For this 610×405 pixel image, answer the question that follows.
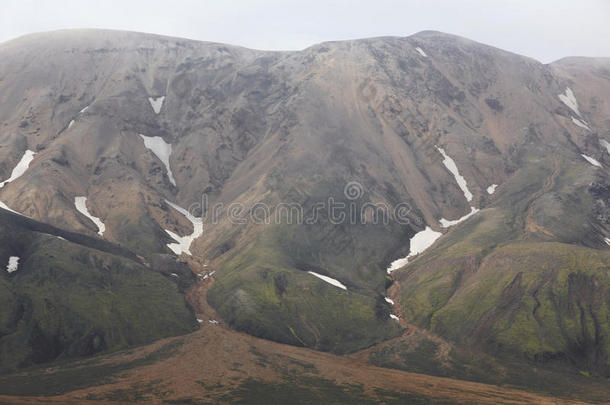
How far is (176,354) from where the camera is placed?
4392 inches

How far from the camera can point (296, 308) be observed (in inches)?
5664

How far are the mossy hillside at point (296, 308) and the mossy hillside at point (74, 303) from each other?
1395cm

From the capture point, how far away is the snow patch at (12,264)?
412 feet

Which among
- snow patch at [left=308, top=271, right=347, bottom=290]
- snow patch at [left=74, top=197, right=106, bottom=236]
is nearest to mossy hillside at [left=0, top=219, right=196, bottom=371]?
snow patch at [left=308, top=271, right=347, bottom=290]

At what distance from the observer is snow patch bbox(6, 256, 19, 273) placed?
12549 centimetres

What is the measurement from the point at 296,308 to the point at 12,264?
229ft

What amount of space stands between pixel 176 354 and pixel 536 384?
72.0 metres

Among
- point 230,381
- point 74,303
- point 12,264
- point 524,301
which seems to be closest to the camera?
point 230,381

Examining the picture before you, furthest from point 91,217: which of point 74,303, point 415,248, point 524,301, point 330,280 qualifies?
point 524,301

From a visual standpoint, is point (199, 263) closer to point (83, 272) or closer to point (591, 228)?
point (83, 272)

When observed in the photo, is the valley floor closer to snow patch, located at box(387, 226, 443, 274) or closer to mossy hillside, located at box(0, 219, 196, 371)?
mossy hillside, located at box(0, 219, 196, 371)

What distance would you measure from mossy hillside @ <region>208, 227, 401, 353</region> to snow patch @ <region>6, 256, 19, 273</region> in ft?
161

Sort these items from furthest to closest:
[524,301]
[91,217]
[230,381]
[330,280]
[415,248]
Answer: [91,217] < [415,248] < [330,280] < [524,301] < [230,381]

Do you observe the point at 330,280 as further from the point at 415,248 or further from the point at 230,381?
the point at 230,381
